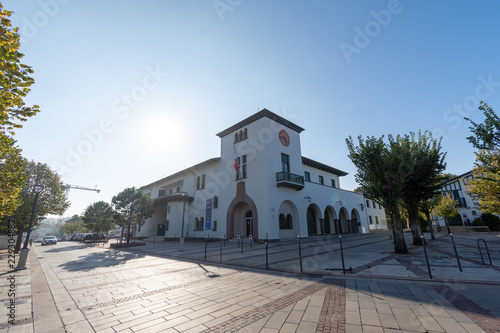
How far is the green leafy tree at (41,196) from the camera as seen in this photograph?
673 inches

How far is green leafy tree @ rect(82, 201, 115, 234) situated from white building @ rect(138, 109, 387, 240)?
12105mm

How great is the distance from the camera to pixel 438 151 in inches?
523

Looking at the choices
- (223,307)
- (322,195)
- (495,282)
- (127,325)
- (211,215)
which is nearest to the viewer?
(127,325)

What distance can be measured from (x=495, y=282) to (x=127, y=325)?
27.3ft

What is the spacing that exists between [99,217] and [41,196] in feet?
62.3

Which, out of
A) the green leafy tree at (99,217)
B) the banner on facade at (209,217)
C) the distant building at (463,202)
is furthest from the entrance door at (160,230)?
the distant building at (463,202)

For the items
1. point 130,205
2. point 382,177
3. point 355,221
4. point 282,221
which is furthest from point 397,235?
point 130,205

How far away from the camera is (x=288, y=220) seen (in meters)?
22.0

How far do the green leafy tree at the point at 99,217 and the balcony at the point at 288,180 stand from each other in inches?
1179

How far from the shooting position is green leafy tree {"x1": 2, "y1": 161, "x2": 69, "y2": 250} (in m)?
17.1

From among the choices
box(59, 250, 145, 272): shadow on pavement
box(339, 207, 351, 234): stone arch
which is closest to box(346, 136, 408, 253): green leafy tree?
box(59, 250, 145, 272): shadow on pavement

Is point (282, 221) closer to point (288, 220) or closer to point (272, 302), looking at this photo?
Result: point (288, 220)

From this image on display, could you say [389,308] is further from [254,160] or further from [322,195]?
[322,195]

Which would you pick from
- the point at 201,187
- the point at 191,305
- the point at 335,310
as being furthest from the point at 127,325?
the point at 201,187
